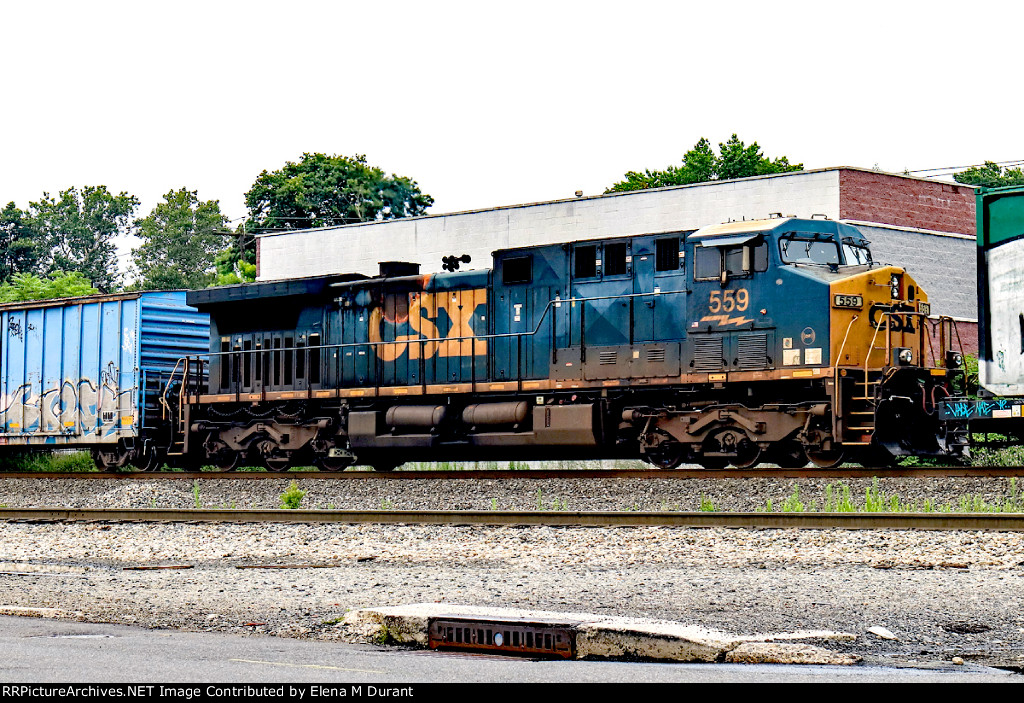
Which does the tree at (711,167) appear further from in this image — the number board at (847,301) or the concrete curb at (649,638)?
the concrete curb at (649,638)

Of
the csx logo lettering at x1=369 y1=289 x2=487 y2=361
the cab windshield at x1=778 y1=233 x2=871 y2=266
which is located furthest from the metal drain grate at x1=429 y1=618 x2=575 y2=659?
the csx logo lettering at x1=369 y1=289 x2=487 y2=361

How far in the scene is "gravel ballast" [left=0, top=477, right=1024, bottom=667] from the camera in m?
7.00

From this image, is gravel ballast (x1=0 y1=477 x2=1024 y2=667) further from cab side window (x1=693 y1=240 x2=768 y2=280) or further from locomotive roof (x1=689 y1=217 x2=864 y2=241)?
locomotive roof (x1=689 y1=217 x2=864 y2=241)

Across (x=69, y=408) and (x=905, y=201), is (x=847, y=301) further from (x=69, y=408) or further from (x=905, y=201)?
(x=905, y=201)

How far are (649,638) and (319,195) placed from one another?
57.1 metres

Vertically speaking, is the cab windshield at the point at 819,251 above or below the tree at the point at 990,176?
below

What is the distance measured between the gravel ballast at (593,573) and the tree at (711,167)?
46.4m

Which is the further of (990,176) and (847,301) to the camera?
(990,176)

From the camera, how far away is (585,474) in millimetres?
16062

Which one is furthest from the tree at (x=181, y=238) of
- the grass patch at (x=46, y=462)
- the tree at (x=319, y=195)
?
the grass patch at (x=46, y=462)

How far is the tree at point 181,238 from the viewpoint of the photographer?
82875mm

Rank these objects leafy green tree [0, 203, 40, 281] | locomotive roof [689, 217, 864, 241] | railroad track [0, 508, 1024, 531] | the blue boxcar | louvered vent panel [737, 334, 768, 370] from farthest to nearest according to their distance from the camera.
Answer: leafy green tree [0, 203, 40, 281], the blue boxcar, locomotive roof [689, 217, 864, 241], louvered vent panel [737, 334, 768, 370], railroad track [0, 508, 1024, 531]

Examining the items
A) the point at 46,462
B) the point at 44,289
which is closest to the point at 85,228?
the point at 44,289

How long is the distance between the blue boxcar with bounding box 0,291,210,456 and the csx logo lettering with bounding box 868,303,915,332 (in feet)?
38.8
